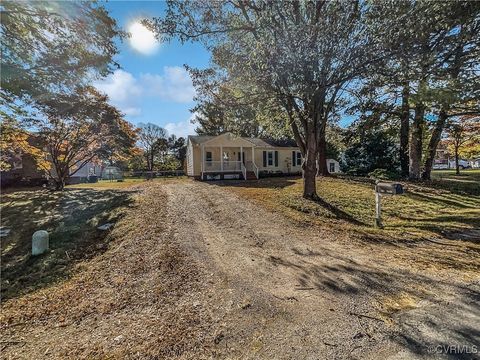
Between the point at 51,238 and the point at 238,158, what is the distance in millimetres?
16499

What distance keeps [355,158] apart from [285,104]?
18.7 meters

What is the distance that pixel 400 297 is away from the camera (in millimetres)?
3361

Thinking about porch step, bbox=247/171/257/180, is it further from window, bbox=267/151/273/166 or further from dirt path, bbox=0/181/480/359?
dirt path, bbox=0/181/480/359

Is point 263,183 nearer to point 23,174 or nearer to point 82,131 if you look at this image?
point 82,131

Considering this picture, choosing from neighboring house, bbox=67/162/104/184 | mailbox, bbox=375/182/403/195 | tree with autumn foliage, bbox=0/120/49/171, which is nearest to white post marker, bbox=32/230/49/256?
tree with autumn foliage, bbox=0/120/49/171

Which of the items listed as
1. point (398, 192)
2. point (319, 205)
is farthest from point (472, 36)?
point (319, 205)

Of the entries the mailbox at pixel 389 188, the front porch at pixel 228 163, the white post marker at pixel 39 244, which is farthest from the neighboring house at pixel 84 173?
the mailbox at pixel 389 188

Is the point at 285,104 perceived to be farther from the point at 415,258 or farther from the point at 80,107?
the point at 80,107

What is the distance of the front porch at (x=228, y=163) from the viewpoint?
20.5 metres

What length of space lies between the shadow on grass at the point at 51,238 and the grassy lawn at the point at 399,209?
550 centimetres

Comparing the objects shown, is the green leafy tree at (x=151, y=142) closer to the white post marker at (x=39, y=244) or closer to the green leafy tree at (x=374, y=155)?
the green leafy tree at (x=374, y=155)

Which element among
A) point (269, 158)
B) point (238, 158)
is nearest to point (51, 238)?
point (238, 158)

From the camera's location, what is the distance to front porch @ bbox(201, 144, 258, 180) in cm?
2047

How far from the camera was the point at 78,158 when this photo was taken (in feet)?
71.2
